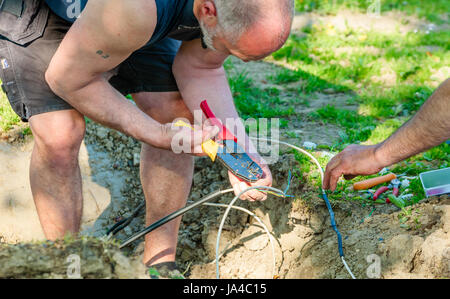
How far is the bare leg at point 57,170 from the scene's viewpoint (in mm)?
2307

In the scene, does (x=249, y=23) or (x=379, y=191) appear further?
(x=379, y=191)

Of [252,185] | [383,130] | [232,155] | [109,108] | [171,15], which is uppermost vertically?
[171,15]

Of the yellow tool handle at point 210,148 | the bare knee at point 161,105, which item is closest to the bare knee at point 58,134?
the bare knee at point 161,105

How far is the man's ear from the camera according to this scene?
2.10m

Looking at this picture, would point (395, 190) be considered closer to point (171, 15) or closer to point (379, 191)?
point (379, 191)

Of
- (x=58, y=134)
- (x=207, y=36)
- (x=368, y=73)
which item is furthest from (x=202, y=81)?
(x=368, y=73)

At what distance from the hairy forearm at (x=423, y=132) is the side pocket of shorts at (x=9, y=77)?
5.50 feet

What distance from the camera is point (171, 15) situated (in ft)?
7.09

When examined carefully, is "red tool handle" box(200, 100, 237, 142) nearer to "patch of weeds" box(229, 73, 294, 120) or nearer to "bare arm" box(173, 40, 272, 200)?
"bare arm" box(173, 40, 272, 200)

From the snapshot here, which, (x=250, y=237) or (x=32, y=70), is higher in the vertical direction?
(x=32, y=70)

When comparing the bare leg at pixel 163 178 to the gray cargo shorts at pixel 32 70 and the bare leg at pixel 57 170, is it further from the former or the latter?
the gray cargo shorts at pixel 32 70

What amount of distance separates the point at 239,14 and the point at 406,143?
92cm

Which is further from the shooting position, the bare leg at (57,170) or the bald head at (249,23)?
the bare leg at (57,170)
